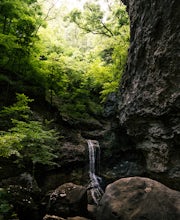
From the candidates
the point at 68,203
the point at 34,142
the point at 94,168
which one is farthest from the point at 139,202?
the point at 94,168

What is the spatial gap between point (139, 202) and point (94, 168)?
7.91 m

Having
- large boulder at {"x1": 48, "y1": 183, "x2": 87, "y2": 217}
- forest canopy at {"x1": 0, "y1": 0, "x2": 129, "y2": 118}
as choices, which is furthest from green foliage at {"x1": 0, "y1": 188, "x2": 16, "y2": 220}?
forest canopy at {"x1": 0, "y1": 0, "x2": 129, "y2": 118}

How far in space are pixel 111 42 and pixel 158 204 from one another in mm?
13987

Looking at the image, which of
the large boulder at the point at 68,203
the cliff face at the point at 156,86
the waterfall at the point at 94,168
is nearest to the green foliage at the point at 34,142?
the large boulder at the point at 68,203

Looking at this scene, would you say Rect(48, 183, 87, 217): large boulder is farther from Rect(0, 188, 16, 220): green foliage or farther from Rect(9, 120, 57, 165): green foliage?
Rect(0, 188, 16, 220): green foliage

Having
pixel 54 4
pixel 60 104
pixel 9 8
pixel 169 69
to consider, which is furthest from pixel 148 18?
pixel 54 4

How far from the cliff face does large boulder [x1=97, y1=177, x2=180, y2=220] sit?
270 centimetres

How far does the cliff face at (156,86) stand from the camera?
28.1ft

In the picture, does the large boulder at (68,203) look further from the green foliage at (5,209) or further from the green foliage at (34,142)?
the green foliage at (5,209)

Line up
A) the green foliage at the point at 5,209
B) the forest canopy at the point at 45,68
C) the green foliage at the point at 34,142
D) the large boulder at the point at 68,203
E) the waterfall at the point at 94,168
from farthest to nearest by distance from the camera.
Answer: the forest canopy at the point at 45,68
the waterfall at the point at 94,168
the green foliage at the point at 34,142
the large boulder at the point at 68,203
the green foliage at the point at 5,209

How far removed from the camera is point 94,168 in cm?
1393

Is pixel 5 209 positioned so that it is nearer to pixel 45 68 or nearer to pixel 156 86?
pixel 156 86

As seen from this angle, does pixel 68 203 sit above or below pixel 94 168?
below

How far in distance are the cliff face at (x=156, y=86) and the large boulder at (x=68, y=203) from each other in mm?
3088
